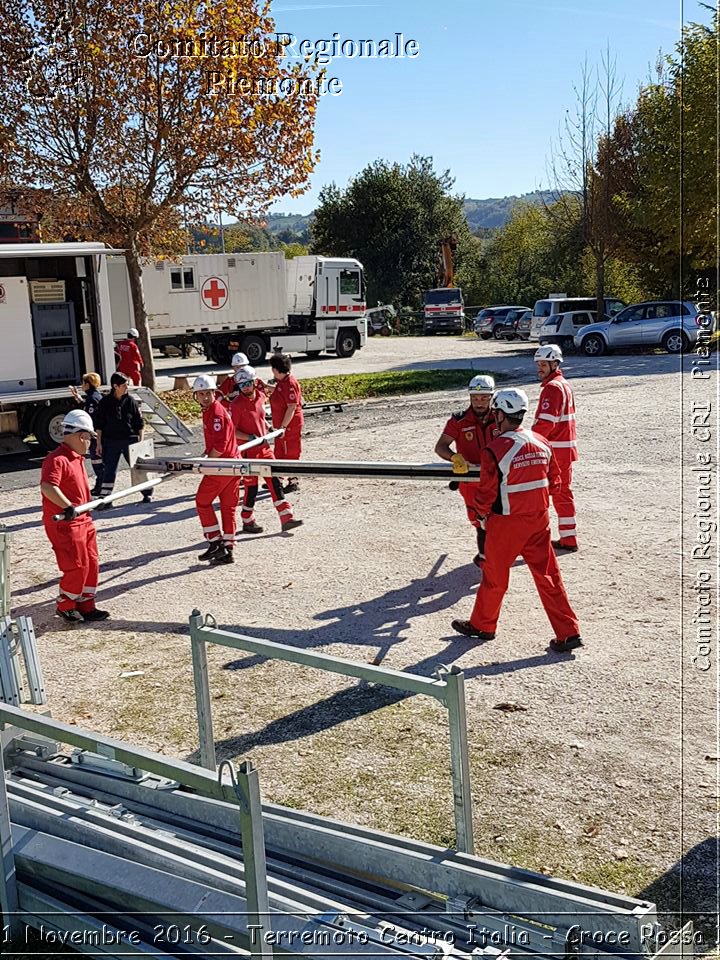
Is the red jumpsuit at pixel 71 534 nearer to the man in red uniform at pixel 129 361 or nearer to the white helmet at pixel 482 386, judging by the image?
the white helmet at pixel 482 386

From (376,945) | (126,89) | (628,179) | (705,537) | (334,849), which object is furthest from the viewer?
(628,179)

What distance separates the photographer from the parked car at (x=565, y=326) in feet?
109

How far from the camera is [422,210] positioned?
60125 millimetres

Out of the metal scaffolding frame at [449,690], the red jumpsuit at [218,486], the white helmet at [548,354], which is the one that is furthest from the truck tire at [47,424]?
the metal scaffolding frame at [449,690]

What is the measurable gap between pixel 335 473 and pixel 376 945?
5.57 metres

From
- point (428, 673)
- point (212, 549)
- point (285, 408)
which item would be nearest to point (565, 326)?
point (285, 408)

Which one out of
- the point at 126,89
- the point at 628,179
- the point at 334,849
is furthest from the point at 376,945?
the point at 628,179

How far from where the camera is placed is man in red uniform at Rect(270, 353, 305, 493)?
12.6 meters

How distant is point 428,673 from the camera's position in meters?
7.36

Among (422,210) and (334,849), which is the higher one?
(422,210)

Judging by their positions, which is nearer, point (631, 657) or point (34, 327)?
point (631, 657)

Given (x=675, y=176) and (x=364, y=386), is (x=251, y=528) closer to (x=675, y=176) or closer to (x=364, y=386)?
(x=364, y=386)

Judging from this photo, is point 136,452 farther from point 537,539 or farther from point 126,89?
point 126,89

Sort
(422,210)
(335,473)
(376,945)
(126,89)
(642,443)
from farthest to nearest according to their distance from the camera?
(422,210) < (126,89) < (642,443) < (335,473) < (376,945)
